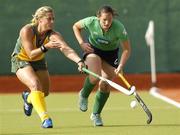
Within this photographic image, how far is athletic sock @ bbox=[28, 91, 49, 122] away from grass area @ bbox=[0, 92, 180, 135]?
155 mm

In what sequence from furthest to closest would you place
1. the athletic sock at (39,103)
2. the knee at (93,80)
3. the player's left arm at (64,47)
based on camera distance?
1. the knee at (93,80)
2. the player's left arm at (64,47)
3. the athletic sock at (39,103)

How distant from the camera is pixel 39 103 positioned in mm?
8781

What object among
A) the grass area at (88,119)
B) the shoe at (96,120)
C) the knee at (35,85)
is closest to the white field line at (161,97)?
the grass area at (88,119)

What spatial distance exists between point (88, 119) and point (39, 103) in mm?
1558

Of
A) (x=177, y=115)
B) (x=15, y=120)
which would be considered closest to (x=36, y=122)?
(x=15, y=120)

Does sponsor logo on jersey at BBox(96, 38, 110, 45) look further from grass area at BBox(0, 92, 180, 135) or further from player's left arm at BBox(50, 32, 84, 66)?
grass area at BBox(0, 92, 180, 135)

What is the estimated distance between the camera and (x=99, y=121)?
9.40 m

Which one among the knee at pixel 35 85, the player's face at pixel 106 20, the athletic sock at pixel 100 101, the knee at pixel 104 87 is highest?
the player's face at pixel 106 20

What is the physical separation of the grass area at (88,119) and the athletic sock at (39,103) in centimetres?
16

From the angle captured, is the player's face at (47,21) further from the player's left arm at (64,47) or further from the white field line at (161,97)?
the white field line at (161,97)

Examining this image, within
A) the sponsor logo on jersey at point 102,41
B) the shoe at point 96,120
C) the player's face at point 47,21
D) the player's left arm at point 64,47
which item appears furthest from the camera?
the sponsor logo on jersey at point 102,41

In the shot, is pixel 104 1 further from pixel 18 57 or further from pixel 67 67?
pixel 18 57

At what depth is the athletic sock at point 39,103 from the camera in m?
8.75

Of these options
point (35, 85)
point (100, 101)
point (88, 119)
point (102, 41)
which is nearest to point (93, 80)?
point (100, 101)
